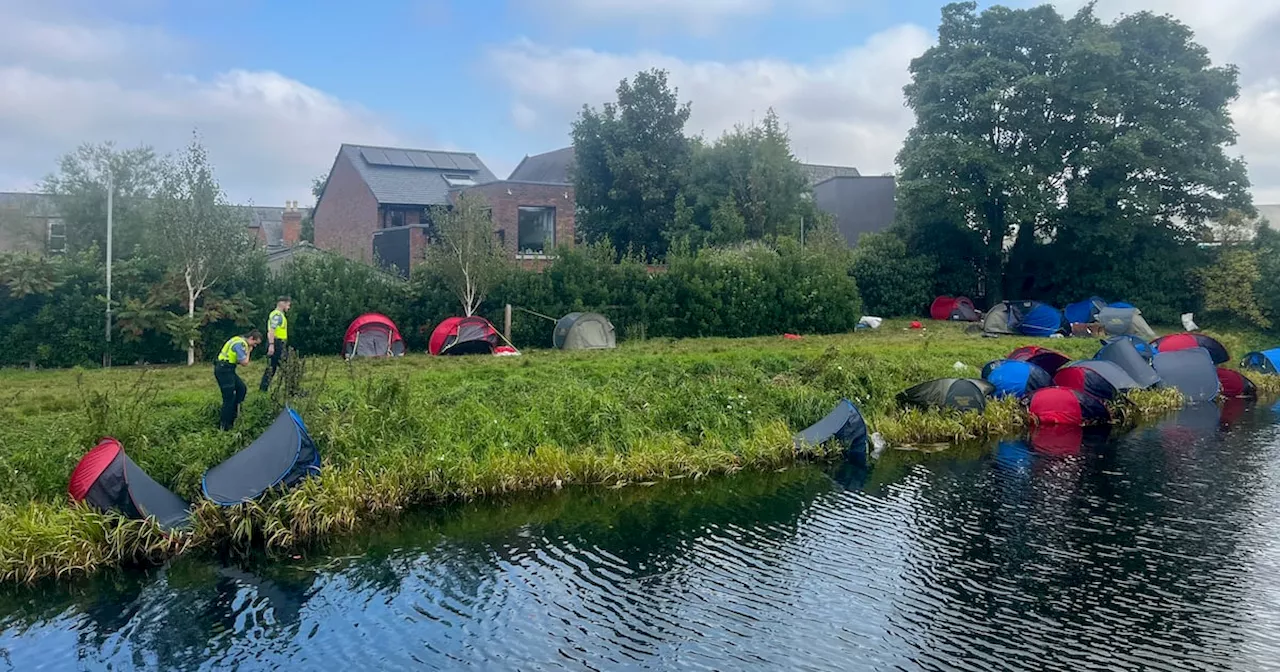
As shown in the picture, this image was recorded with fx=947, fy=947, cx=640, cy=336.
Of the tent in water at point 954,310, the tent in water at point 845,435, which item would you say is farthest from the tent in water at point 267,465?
the tent in water at point 954,310

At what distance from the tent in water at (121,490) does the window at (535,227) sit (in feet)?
75.6

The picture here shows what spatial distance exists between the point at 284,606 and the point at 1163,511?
35.2 feet

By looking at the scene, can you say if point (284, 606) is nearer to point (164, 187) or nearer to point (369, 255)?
point (164, 187)

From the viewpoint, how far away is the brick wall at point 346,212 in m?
36.6

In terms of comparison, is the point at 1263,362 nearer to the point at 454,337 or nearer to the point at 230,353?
the point at 454,337

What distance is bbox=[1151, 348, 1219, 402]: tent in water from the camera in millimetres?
21766

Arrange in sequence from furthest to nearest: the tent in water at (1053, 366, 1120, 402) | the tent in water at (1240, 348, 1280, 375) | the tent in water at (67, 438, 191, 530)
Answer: the tent in water at (1240, 348, 1280, 375), the tent in water at (1053, 366, 1120, 402), the tent in water at (67, 438, 191, 530)

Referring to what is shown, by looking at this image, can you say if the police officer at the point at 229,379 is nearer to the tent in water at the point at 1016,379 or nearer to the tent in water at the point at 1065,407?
the tent in water at the point at 1016,379

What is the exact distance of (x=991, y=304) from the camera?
3350 cm

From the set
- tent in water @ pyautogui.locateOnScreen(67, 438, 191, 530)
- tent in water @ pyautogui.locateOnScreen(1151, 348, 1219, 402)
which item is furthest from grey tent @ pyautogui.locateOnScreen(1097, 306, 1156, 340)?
tent in water @ pyautogui.locateOnScreen(67, 438, 191, 530)

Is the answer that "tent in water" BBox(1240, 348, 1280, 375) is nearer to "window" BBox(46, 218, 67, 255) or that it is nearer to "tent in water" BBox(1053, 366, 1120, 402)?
"tent in water" BBox(1053, 366, 1120, 402)

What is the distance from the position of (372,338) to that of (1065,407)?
589 inches

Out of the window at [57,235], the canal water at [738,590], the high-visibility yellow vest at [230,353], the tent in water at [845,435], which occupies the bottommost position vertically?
the canal water at [738,590]

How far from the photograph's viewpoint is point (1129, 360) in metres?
21.2
